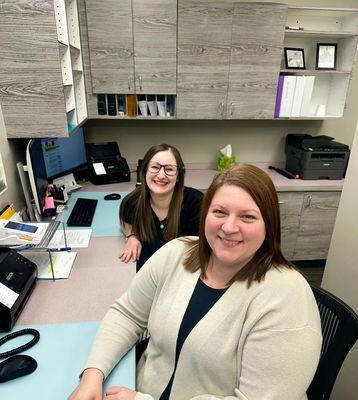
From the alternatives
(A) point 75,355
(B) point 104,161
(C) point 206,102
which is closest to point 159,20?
(C) point 206,102

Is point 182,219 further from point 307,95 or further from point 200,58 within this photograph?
point 307,95

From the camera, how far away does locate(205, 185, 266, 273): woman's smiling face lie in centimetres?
Result: 89

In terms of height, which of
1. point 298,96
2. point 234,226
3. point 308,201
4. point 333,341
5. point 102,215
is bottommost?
point 308,201

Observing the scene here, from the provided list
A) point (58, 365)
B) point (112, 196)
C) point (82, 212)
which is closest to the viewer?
point (58, 365)

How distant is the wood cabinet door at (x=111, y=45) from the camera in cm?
232

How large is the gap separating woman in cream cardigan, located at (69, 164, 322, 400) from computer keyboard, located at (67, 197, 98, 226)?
990 mm

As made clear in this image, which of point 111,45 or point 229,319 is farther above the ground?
point 111,45

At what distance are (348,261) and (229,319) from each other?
2.98 feet

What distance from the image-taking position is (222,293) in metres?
0.96

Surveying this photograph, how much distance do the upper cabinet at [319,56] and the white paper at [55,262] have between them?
215 centimetres

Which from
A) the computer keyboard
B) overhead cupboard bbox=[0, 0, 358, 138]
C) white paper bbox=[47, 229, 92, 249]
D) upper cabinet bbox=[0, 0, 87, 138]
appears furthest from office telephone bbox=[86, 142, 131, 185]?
white paper bbox=[47, 229, 92, 249]

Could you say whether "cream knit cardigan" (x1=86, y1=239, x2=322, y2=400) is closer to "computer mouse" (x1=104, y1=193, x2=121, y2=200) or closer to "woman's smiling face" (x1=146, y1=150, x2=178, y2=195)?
"woman's smiling face" (x1=146, y1=150, x2=178, y2=195)

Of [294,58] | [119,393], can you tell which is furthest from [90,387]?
[294,58]

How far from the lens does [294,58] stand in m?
2.82
